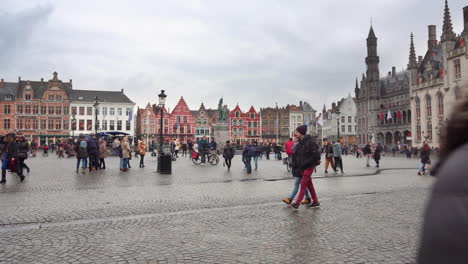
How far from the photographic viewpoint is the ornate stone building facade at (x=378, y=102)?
70.1 m

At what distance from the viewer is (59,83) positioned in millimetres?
68875

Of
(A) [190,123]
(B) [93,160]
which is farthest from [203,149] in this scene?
(A) [190,123]

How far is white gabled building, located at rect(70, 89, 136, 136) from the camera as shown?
70875 millimetres

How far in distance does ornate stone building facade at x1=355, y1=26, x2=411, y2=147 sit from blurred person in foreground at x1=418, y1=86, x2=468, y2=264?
7205 cm

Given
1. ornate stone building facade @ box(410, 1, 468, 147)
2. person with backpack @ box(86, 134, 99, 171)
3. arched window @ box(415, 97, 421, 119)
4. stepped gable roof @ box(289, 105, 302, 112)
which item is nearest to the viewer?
person with backpack @ box(86, 134, 99, 171)

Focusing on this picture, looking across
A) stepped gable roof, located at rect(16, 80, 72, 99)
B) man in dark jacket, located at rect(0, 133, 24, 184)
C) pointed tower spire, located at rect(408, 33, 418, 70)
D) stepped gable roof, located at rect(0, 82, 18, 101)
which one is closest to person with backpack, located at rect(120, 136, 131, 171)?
man in dark jacket, located at rect(0, 133, 24, 184)

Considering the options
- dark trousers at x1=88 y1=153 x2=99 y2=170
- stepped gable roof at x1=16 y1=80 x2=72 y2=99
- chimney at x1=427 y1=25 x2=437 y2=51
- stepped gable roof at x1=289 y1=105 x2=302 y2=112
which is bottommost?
dark trousers at x1=88 y1=153 x2=99 y2=170

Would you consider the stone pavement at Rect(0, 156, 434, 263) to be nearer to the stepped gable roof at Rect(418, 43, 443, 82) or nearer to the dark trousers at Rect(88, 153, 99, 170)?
the dark trousers at Rect(88, 153, 99, 170)

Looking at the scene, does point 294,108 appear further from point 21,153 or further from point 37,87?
point 21,153

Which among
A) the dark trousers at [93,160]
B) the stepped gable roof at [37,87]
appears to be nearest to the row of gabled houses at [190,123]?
the stepped gable roof at [37,87]

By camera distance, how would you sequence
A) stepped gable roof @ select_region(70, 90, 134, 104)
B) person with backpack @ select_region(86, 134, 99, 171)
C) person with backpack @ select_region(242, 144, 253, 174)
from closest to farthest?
person with backpack @ select_region(242, 144, 253, 174) → person with backpack @ select_region(86, 134, 99, 171) → stepped gable roof @ select_region(70, 90, 134, 104)

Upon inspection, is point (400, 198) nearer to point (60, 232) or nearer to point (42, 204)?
point (60, 232)

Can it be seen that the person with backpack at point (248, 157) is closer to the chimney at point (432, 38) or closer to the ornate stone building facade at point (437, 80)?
the ornate stone building facade at point (437, 80)

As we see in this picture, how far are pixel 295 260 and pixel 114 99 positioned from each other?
247ft
